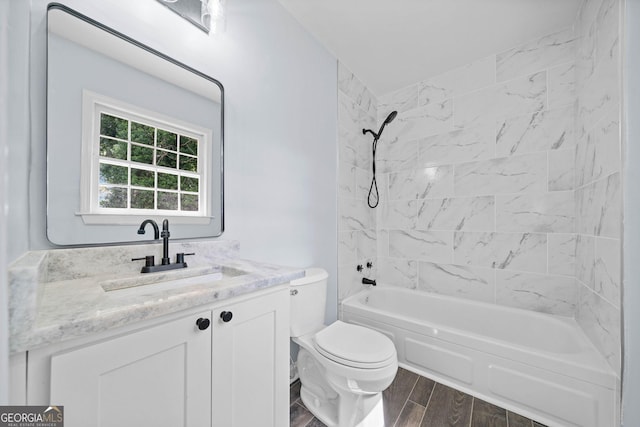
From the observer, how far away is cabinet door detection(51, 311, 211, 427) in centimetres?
54

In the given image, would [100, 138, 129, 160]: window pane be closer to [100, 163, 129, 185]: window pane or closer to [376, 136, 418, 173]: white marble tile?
[100, 163, 129, 185]: window pane

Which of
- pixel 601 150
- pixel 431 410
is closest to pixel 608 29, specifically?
pixel 601 150

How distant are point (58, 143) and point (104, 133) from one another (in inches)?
5.6

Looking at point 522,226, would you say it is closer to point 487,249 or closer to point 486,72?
point 487,249

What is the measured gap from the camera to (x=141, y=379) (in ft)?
2.08

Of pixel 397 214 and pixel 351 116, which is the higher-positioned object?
pixel 351 116

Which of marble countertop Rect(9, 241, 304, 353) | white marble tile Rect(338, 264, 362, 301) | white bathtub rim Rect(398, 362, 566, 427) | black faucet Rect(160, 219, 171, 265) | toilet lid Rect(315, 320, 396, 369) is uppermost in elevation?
black faucet Rect(160, 219, 171, 265)

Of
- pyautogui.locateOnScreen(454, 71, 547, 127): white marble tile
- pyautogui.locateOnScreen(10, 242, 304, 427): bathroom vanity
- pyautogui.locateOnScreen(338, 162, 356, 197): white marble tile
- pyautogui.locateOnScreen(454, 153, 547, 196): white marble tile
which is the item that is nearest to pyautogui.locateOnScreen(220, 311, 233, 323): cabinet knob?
pyautogui.locateOnScreen(10, 242, 304, 427): bathroom vanity

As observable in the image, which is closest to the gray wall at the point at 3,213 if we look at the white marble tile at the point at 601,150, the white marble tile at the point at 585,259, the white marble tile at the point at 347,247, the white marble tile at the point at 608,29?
the white marble tile at the point at 347,247

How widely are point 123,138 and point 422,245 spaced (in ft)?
7.80

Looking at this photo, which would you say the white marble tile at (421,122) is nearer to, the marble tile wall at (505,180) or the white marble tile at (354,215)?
the marble tile wall at (505,180)

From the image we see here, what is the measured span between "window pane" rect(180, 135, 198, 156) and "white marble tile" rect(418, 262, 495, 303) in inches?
85.0

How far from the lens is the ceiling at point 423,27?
166 cm

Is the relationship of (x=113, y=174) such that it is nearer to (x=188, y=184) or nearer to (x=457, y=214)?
(x=188, y=184)
